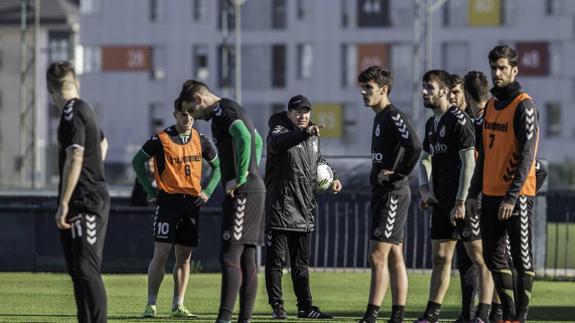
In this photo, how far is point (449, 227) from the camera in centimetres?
1105

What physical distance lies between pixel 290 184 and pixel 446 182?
1961mm

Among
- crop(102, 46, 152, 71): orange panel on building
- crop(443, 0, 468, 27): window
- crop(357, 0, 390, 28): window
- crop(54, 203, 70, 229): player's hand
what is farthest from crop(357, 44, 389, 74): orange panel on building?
crop(54, 203, 70, 229): player's hand

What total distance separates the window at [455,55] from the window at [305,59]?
728 cm

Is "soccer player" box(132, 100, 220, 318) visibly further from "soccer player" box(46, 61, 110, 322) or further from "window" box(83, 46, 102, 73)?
"window" box(83, 46, 102, 73)

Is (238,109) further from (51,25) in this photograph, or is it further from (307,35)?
(51,25)

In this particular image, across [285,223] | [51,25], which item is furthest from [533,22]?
[285,223]

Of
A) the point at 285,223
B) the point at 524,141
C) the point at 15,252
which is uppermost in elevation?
the point at 524,141

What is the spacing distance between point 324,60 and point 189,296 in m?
57.4

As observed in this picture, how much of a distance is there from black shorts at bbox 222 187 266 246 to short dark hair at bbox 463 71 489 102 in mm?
2289

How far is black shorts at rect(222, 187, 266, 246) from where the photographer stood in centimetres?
994

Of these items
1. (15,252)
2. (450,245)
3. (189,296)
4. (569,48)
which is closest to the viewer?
(450,245)

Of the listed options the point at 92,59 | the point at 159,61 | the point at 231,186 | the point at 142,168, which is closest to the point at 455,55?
the point at 159,61

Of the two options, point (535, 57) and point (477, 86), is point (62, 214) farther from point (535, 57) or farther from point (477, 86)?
point (535, 57)

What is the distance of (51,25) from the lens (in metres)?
82.6
